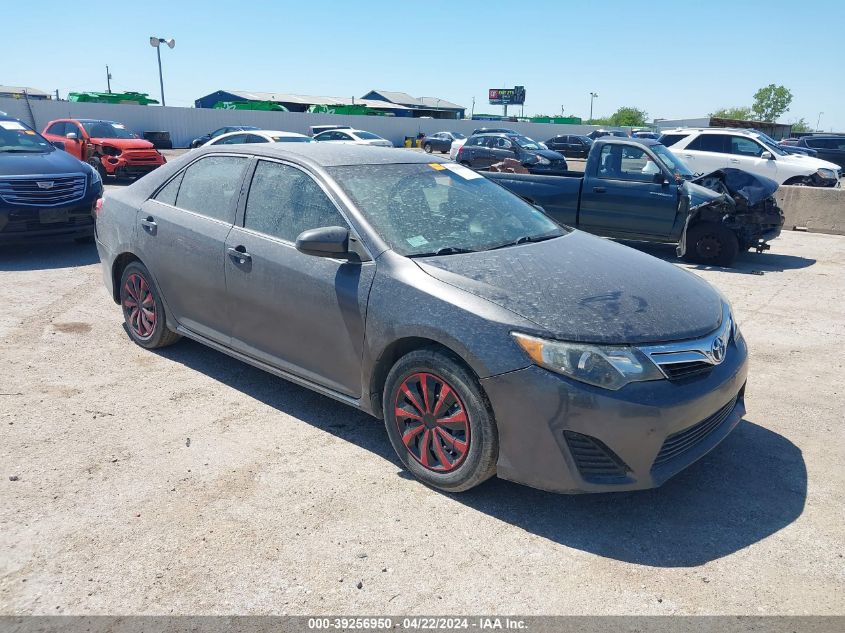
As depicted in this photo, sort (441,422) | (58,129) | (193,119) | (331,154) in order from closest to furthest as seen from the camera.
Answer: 1. (441,422)
2. (331,154)
3. (58,129)
4. (193,119)

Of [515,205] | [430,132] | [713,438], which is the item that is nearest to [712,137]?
[515,205]

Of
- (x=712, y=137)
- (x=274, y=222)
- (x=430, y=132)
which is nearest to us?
(x=274, y=222)

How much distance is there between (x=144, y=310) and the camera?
527cm

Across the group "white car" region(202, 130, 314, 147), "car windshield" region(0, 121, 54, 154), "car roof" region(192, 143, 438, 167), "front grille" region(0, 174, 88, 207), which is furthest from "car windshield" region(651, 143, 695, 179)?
"car windshield" region(0, 121, 54, 154)

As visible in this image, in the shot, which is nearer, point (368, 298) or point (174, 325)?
point (368, 298)

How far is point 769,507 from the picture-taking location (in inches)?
133

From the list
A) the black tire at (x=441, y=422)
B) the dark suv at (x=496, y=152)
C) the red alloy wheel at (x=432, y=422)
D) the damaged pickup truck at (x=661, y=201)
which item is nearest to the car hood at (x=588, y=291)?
the black tire at (x=441, y=422)

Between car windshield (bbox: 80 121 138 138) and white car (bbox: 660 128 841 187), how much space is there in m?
14.8

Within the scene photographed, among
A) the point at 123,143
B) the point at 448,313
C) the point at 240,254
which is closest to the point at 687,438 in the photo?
the point at 448,313

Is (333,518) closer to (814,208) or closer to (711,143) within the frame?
(814,208)

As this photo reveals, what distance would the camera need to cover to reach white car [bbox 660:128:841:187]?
16.6 meters

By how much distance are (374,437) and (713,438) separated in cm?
189

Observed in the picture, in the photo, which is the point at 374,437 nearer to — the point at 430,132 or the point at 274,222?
the point at 274,222

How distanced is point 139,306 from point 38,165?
4.46 m
